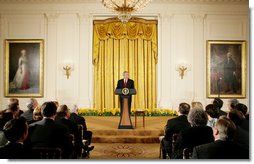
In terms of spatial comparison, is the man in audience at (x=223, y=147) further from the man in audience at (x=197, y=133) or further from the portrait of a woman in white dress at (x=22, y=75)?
the portrait of a woman in white dress at (x=22, y=75)

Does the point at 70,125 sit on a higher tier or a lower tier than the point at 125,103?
lower

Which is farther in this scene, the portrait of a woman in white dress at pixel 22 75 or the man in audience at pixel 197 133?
the portrait of a woman in white dress at pixel 22 75

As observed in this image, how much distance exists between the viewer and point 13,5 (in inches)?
488

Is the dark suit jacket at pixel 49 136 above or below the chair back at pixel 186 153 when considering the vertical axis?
above

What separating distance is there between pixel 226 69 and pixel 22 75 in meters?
7.97

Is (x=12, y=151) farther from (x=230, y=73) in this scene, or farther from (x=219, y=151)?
(x=230, y=73)

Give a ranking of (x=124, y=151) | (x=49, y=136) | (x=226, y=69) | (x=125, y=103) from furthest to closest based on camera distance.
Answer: (x=226, y=69) → (x=125, y=103) → (x=124, y=151) → (x=49, y=136)

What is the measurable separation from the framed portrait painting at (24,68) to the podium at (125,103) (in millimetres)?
5212

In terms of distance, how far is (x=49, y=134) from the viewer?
410 centimetres

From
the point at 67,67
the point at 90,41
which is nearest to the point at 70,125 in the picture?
the point at 67,67

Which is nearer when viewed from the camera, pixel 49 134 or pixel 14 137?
pixel 14 137

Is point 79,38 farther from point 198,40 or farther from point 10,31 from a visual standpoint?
point 198,40

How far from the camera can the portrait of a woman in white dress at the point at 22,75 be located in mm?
12359

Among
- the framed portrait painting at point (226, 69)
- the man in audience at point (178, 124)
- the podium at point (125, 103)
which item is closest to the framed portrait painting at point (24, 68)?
the podium at point (125, 103)
